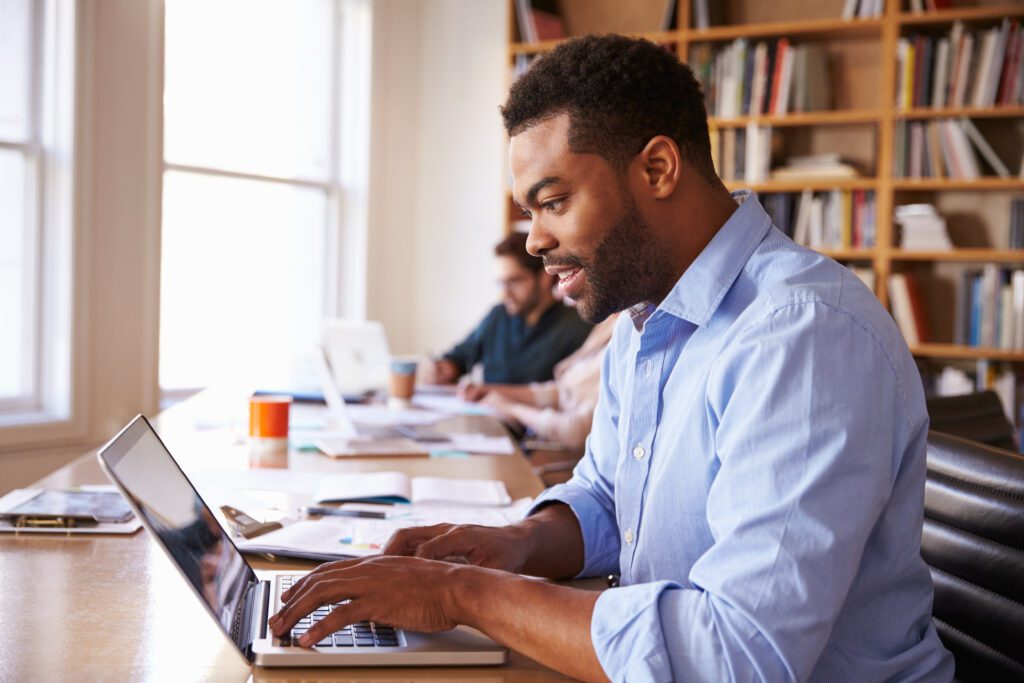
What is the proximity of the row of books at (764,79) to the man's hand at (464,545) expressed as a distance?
129 inches

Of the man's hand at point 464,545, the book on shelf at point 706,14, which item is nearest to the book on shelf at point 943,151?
the book on shelf at point 706,14

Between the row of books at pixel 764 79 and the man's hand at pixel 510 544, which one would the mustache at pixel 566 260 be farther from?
the row of books at pixel 764 79

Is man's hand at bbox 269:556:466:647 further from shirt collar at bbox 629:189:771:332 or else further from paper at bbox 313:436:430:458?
paper at bbox 313:436:430:458

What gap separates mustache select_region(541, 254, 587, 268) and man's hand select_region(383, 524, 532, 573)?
33 cm

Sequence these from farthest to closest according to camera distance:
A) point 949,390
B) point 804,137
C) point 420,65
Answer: point 420,65 < point 804,137 < point 949,390

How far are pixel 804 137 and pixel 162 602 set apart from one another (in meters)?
3.81

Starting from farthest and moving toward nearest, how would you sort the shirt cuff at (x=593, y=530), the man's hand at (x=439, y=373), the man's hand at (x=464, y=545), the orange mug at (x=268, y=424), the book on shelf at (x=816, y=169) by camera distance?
the book on shelf at (x=816, y=169), the man's hand at (x=439, y=373), the orange mug at (x=268, y=424), the shirt cuff at (x=593, y=530), the man's hand at (x=464, y=545)

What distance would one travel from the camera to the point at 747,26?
4145 millimetres

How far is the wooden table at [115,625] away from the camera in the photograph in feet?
3.01

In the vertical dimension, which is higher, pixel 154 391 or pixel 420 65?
pixel 420 65

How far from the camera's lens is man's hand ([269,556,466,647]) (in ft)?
3.08

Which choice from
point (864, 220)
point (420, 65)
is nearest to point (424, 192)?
point (420, 65)

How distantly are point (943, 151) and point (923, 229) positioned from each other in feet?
1.01

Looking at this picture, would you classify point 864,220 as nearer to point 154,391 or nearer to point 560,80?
point 154,391
